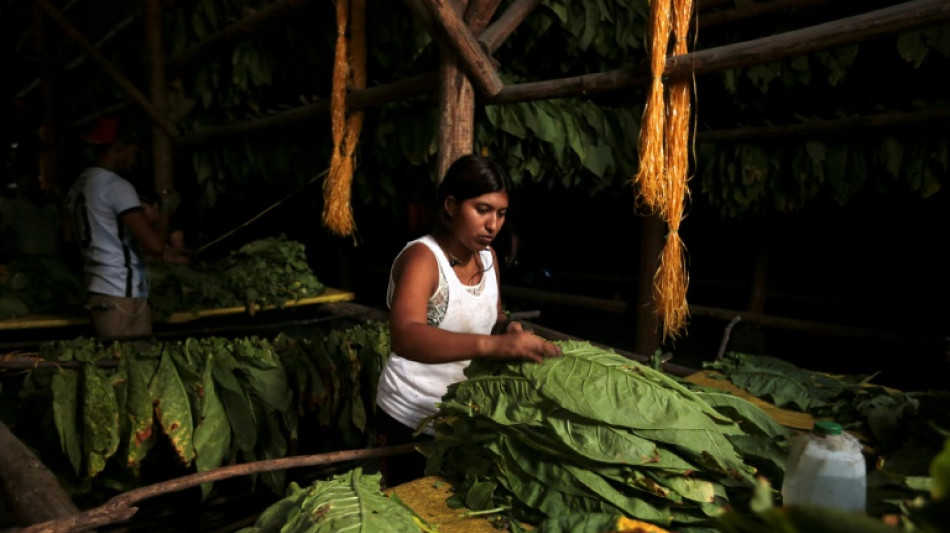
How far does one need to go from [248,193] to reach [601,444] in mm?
8220

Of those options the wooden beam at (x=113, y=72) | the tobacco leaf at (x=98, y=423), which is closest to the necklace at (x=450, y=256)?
the tobacco leaf at (x=98, y=423)

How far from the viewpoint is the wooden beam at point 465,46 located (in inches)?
A: 112

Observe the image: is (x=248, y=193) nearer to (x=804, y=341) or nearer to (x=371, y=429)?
(x=371, y=429)

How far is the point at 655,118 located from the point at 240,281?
4062 mm

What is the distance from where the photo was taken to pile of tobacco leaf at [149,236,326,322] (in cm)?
472

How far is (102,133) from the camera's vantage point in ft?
12.5

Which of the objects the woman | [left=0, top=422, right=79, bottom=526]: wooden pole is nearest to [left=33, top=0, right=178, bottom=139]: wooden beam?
the woman

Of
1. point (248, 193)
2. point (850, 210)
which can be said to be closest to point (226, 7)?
point (248, 193)

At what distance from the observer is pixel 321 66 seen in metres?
4.95

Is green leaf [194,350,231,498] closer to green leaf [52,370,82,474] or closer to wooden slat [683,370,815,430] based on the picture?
green leaf [52,370,82,474]

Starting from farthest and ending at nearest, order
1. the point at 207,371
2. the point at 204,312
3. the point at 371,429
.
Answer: the point at 204,312 < the point at 371,429 < the point at 207,371

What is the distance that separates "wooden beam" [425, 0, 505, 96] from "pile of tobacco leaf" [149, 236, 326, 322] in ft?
9.96

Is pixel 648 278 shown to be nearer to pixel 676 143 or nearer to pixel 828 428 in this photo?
pixel 676 143

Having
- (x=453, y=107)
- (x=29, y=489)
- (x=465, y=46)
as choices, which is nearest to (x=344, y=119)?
(x=453, y=107)
